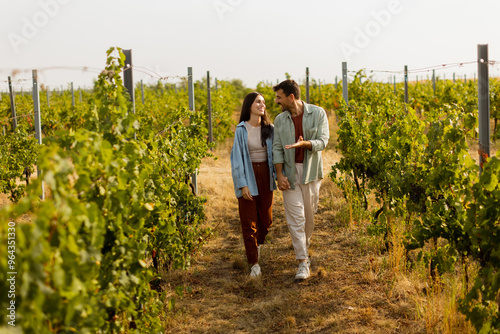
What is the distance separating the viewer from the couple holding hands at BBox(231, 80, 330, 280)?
13.6ft

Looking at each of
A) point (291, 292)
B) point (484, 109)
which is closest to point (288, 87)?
point (484, 109)

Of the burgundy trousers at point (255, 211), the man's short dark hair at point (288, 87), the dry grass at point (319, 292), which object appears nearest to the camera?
the dry grass at point (319, 292)

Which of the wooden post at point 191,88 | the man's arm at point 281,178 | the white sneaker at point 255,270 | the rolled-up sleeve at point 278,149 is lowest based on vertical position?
the white sneaker at point 255,270

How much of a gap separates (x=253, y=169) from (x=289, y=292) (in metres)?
1.07

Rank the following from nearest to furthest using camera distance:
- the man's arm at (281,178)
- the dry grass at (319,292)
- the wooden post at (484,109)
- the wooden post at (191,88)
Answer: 1. the dry grass at (319,292)
2. the wooden post at (484,109)
3. the man's arm at (281,178)
4. the wooden post at (191,88)

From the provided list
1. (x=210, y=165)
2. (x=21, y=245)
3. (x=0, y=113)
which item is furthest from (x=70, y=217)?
(x=0, y=113)

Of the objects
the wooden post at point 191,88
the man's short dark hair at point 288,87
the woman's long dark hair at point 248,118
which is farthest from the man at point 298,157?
the wooden post at point 191,88

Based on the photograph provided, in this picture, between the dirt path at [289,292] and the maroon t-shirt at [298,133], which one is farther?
the maroon t-shirt at [298,133]

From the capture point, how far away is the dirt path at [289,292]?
347cm

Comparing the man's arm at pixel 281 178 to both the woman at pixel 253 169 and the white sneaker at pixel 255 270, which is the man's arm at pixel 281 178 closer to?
the woman at pixel 253 169

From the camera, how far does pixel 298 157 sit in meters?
4.20

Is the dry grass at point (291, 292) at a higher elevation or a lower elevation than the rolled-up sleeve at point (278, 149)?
lower

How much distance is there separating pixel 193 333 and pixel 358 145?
3160 millimetres

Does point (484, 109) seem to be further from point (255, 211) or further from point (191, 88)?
point (191, 88)
